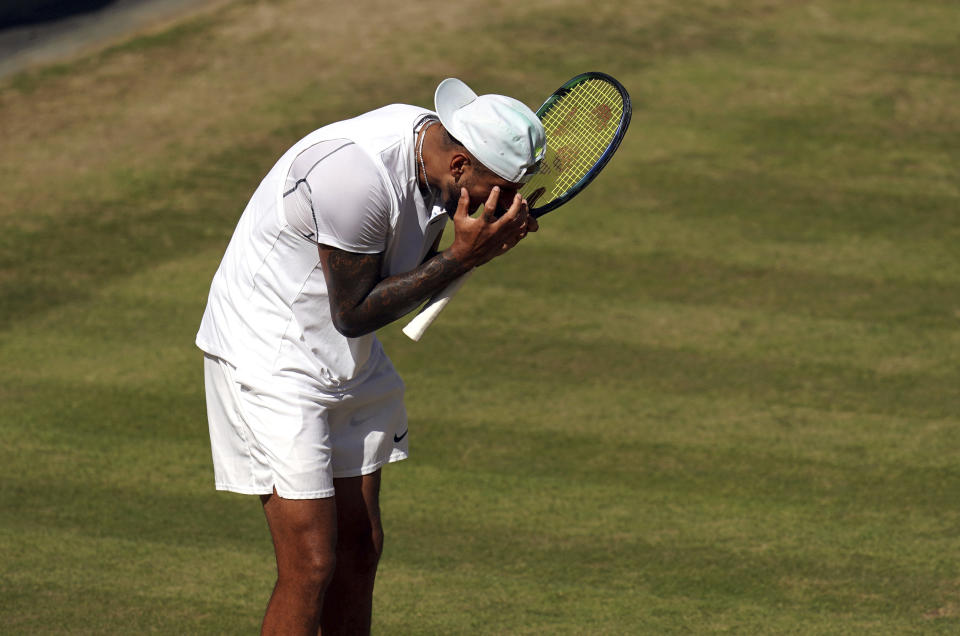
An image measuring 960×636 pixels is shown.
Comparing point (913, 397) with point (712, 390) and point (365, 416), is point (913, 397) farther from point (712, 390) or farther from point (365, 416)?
point (365, 416)

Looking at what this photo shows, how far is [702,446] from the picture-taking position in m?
6.02

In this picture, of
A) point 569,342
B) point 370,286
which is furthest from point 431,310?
point 569,342

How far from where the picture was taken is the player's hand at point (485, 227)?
11.7 ft

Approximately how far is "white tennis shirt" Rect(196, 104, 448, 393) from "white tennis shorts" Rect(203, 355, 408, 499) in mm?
50

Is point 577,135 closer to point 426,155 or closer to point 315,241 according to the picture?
point 426,155

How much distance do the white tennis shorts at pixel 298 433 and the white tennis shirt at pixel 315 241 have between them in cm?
5

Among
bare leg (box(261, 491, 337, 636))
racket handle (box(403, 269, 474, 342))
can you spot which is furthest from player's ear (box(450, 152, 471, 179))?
bare leg (box(261, 491, 337, 636))

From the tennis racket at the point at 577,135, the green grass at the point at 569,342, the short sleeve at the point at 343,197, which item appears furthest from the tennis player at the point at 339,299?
the green grass at the point at 569,342

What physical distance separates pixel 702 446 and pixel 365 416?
2.43 m

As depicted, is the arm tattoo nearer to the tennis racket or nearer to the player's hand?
the player's hand

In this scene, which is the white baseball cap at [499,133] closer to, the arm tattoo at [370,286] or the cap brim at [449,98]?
the cap brim at [449,98]

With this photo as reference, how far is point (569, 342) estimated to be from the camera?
6.97 meters

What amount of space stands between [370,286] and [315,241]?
20 cm

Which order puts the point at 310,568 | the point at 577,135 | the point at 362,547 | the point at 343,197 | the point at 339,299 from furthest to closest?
1. the point at 577,135
2. the point at 362,547
3. the point at 310,568
4. the point at 339,299
5. the point at 343,197
